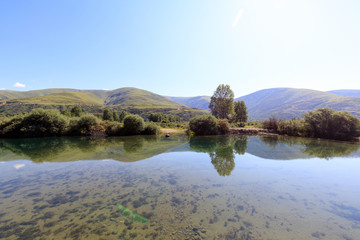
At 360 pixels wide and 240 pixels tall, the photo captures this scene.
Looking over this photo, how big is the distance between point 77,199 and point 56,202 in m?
0.81

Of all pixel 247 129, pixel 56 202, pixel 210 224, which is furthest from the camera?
pixel 247 129

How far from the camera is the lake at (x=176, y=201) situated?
5.66 m

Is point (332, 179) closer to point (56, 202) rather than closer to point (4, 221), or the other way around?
point (56, 202)

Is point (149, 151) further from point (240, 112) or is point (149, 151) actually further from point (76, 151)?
point (240, 112)

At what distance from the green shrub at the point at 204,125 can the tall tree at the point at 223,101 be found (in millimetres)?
11103

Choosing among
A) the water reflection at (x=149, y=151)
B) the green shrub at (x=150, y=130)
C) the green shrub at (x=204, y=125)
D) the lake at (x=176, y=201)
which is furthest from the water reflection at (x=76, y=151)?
the green shrub at (x=204, y=125)

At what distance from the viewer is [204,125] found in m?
36.2

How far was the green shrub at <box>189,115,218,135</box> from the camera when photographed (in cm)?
3597

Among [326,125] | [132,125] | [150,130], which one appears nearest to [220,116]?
[150,130]

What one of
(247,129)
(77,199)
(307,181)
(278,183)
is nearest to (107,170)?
(77,199)

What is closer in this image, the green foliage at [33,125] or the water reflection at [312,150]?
the water reflection at [312,150]

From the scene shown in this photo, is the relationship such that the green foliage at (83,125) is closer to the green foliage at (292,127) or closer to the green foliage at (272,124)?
the green foliage at (272,124)

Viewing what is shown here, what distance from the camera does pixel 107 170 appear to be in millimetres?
12297

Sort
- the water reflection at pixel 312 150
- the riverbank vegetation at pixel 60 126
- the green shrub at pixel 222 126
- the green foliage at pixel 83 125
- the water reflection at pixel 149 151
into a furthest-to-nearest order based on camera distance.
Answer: the green shrub at pixel 222 126 < the green foliage at pixel 83 125 < the riverbank vegetation at pixel 60 126 < the water reflection at pixel 312 150 < the water reflection at pixel 149 151
